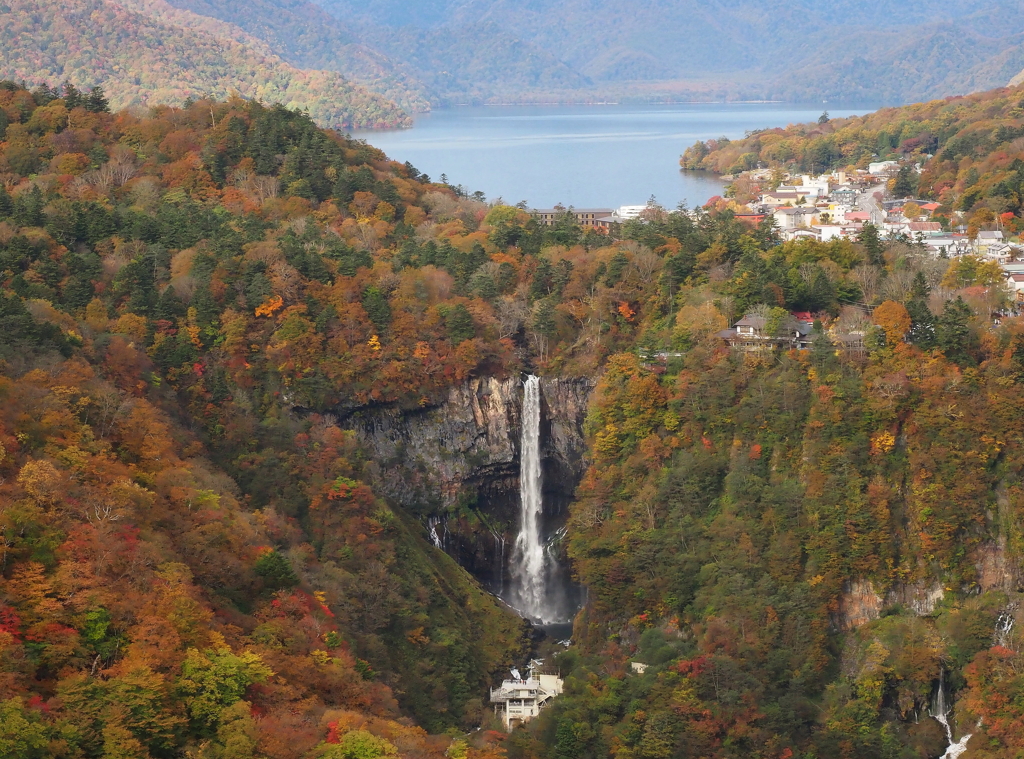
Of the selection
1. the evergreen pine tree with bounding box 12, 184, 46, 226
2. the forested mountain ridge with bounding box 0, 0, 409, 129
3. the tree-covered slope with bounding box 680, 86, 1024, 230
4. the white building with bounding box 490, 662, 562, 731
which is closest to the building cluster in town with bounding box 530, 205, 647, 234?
the tree-covered slope with bounding box 680, 86, 1024, 230

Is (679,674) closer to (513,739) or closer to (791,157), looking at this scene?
(513,739)

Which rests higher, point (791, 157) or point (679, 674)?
point (791, 157)

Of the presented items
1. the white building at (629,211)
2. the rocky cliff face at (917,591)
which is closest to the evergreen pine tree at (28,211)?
the rocky cliff face at (917,591)

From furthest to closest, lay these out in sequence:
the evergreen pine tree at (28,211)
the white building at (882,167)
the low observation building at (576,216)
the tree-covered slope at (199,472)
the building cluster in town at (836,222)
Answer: the white building at (882,167) → the low observation building at (576,216) → the evergreen pine tree at (28,211) → the building cluster in town at (836,222) → the tree-covered slope at (199,472)

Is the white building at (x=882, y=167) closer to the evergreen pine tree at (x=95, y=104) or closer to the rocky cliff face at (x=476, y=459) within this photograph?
the rocky cliff face at (x=476, y=459)

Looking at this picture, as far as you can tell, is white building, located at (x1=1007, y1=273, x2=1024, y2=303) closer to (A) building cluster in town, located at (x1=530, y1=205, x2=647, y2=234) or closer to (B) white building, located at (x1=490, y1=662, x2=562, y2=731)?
(A) building cluster in town, located at (x1=530, y1=205, x2=647, y2=234)

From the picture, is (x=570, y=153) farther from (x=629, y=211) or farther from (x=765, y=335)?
(x=765, y=335)

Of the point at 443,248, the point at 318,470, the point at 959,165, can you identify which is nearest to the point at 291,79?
the point at 959,165
